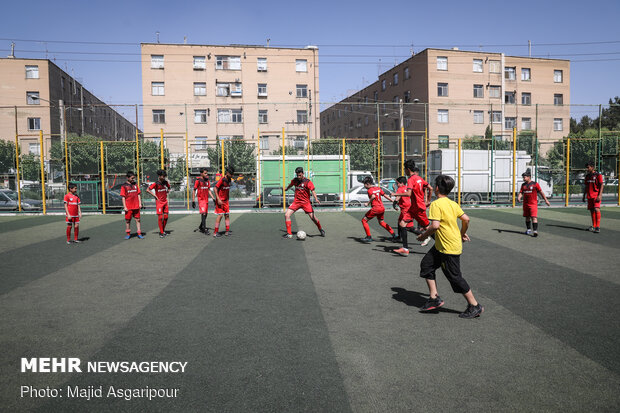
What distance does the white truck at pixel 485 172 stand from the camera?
874 inches

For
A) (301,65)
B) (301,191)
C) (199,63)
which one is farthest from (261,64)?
(301,191)

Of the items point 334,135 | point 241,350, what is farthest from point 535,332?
point 334,135

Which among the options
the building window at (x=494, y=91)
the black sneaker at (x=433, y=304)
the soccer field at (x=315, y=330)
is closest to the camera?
the soccer field at (x=315, y=330)

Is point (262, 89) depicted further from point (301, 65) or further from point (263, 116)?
point (263, 116)

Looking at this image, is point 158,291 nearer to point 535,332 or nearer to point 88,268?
point 88,268

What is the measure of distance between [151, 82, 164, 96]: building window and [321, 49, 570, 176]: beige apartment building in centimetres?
1991

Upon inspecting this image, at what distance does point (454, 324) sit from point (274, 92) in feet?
148

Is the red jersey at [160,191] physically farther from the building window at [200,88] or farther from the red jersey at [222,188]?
the building window at [200,88]

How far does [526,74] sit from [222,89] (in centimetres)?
3746

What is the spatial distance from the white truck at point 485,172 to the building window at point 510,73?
32.1m

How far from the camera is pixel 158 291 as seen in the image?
6.39 metres

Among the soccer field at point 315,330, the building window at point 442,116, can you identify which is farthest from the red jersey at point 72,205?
the building window at point 442,116

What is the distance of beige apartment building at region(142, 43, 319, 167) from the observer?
1645 inches

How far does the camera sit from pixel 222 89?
4609 cm
